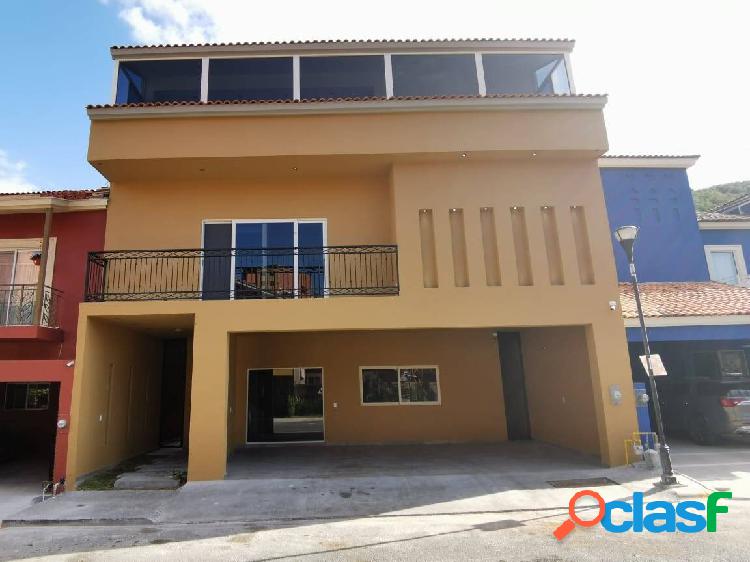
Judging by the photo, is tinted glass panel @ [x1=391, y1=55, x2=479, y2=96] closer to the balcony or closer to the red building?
the red building

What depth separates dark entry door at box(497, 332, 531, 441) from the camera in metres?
13.1

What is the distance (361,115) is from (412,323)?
16.6 ft

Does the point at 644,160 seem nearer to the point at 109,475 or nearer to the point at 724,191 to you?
the point at 109,475

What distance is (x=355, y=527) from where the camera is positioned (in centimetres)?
679

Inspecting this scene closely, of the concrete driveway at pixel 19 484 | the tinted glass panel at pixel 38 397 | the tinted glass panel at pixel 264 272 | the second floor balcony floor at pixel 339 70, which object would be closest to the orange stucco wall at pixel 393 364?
the tinted glass panel at pixel 264 272

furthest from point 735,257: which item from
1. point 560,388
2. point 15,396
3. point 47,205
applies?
point 15,396

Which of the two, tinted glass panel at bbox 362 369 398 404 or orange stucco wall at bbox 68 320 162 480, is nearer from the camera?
orange stucco wall at bbox 68 320 162 480

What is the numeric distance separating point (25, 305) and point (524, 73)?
13.9m

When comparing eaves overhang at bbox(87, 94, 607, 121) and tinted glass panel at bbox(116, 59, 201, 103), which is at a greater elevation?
tinted glass panel at bbox(116, 59, 201, 103)

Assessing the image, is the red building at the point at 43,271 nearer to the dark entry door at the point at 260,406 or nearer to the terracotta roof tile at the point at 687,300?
the dark entry door at the point at 260,406

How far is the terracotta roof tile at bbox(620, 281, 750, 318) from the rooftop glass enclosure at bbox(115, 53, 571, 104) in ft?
19.1

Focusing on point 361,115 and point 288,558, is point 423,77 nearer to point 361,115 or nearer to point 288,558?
point 361,115

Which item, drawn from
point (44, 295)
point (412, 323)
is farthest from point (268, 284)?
point (44, 295)

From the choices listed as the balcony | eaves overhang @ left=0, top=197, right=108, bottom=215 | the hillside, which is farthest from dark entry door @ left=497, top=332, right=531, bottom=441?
the hillside
